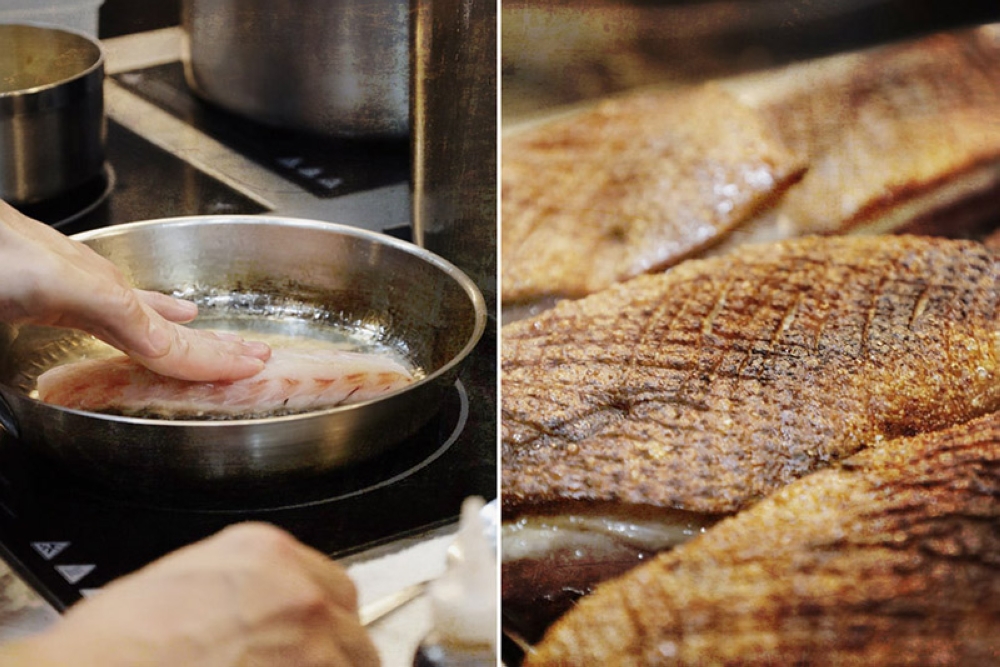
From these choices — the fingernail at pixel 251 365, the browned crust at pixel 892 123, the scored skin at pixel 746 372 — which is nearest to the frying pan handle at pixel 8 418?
the fingernail at pixel 251 365

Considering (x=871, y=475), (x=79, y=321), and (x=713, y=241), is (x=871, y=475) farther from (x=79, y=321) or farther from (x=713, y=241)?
(x=79, y=321)

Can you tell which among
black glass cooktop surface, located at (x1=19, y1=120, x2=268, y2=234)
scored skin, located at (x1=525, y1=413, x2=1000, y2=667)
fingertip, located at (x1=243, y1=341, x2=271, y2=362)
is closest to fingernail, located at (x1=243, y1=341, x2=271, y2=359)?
fingertip, located at (x1=243, y1=341, x2=271, y2=362)

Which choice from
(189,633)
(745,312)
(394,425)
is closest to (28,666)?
(189,633)

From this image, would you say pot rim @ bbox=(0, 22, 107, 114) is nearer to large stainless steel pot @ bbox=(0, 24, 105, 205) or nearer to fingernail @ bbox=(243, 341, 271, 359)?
large stainless steel pot @ bbox=(0, 24, 105, 205)

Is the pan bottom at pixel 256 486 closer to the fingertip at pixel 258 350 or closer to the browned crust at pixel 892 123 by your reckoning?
the fingertip at pixel 258 350

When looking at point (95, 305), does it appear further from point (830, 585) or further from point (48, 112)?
point (830, 585)

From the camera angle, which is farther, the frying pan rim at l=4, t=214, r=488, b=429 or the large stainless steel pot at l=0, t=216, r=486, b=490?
the frying pan rim at l=4, t=214, r=488, b=429

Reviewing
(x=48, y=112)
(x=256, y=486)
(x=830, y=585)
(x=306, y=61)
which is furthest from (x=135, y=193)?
(x=830, y=585)
